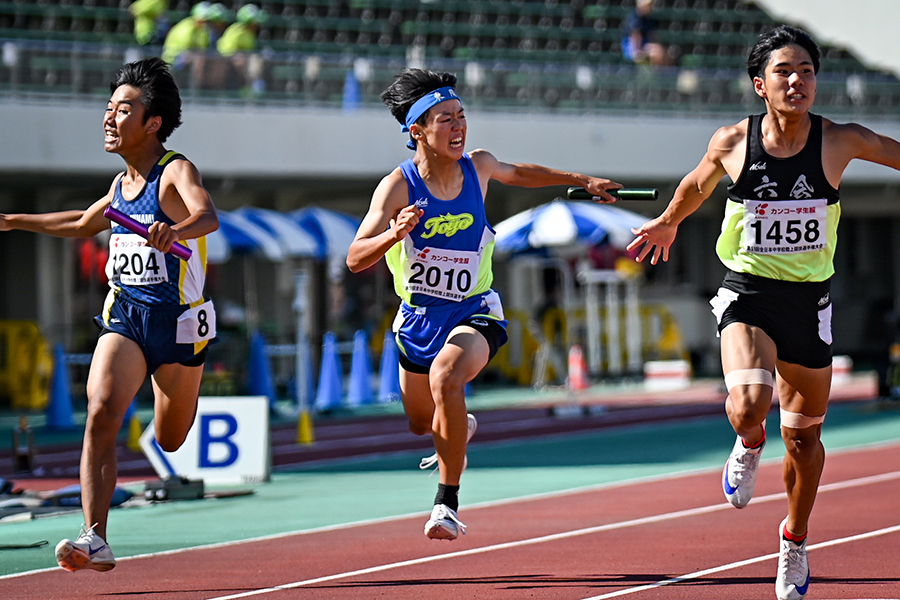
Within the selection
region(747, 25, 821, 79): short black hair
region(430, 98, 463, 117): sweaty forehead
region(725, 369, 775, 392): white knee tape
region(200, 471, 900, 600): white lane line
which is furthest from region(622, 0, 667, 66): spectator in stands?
region(725, 369, 775, 392): white knee tape

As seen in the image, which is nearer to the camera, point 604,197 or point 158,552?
point 604,197

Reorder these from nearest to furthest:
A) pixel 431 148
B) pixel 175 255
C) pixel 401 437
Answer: pixel 175 255, pixel 431 148, pixel 401 437

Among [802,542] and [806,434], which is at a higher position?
[806,434]

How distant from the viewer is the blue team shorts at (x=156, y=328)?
19.5 ft

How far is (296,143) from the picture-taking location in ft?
65.6

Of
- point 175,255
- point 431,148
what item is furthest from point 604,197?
point 175,255

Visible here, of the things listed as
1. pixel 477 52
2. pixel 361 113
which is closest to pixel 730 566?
pixel 361 113

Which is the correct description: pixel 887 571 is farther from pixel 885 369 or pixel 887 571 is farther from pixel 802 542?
pixel 885 369

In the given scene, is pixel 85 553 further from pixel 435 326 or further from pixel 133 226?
pixel 435 326

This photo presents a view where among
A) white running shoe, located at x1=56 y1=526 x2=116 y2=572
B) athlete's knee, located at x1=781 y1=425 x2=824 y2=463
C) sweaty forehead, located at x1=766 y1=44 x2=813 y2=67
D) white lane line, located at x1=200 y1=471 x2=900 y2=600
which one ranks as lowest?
white lane line, located at x1=200 y1=471 x2=900 y2=600

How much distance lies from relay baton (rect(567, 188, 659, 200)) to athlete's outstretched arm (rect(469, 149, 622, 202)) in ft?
0.15

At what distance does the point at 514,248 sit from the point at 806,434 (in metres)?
12.8

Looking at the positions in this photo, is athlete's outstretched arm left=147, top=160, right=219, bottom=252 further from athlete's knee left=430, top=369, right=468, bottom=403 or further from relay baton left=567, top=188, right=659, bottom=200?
relay baton left=567, top=188, right=659, bottom=200

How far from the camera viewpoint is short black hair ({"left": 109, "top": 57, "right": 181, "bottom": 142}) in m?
6.11
